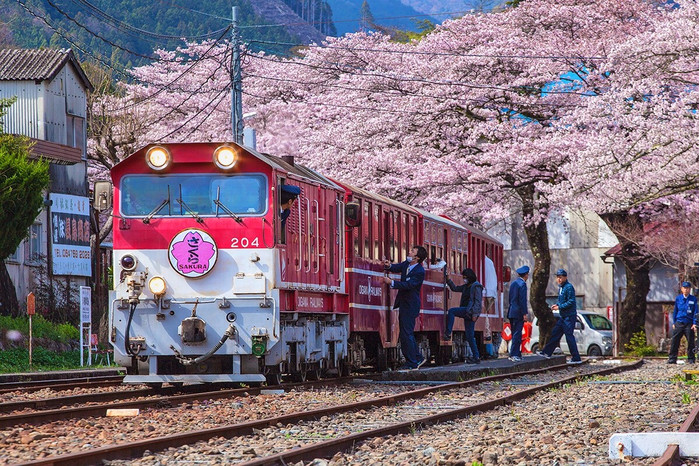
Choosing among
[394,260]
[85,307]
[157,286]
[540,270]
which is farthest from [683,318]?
[157,286]

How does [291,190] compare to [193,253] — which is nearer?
[193,253]

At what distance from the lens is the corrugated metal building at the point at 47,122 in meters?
33.2

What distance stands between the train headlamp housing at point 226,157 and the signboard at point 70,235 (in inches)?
803

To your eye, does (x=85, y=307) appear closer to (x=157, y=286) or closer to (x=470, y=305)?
(x=470, y=305)

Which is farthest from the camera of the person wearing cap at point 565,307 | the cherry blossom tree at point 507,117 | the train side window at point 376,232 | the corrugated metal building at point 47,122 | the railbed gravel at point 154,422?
the corrugated metal building at point 47,122

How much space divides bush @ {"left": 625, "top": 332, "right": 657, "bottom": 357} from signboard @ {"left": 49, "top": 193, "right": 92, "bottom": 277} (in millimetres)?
16640

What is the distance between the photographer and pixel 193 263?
48.3 feet

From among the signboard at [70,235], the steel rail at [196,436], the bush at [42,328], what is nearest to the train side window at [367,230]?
the steel rail at [196,436]

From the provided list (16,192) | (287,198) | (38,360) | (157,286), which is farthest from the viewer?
(38,360)

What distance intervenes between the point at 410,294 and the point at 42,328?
14205mm

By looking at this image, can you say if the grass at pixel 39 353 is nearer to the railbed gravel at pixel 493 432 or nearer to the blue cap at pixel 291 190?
the blue cap at pixel 291 190

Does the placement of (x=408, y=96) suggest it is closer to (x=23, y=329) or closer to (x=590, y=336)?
(x=590, y=336)

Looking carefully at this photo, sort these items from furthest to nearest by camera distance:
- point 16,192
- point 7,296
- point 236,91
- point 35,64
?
point 35,64, point 7,296, point 236,91, point 16,192

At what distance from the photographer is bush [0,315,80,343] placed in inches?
1107
